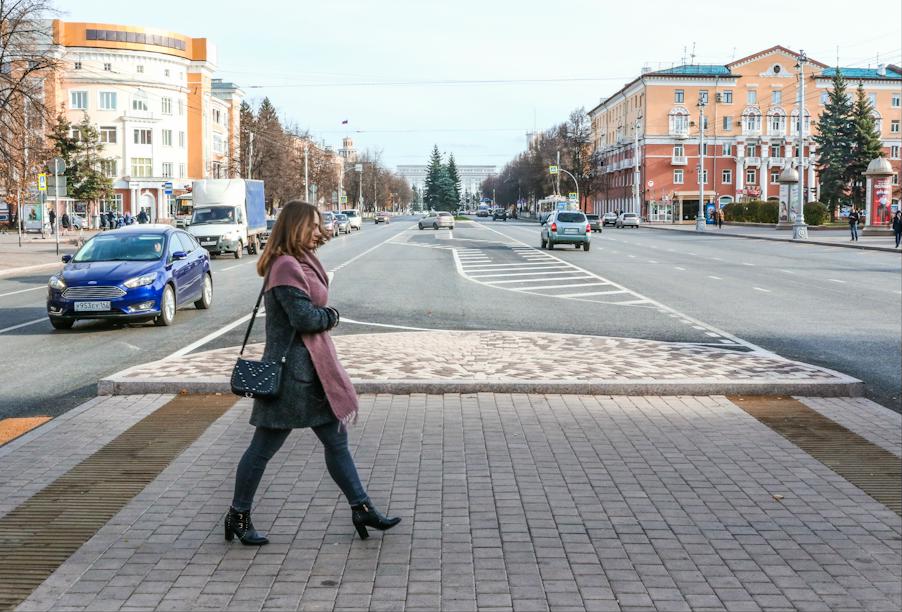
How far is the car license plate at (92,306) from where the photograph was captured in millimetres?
14227

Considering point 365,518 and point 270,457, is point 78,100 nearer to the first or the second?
point 270,457

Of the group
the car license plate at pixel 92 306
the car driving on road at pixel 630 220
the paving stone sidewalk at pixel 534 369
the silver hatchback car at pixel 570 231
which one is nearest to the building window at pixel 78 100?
→ the car driving on road at pixel 630 220

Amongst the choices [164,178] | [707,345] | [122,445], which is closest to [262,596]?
[122,445]

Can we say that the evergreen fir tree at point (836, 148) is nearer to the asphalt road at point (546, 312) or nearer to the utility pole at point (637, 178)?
the utility pole at point (637, 178)

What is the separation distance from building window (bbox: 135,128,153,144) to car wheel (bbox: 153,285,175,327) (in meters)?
83.8

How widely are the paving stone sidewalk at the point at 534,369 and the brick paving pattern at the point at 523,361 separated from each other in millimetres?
10

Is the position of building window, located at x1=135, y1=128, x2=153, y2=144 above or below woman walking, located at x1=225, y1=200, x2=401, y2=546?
above

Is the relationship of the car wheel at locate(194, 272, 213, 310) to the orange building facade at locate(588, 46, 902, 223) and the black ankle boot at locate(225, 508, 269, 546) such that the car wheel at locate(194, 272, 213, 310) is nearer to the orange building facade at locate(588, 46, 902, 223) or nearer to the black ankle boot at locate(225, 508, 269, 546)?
the black ankle boot at locate(225, 508, 269, 546)

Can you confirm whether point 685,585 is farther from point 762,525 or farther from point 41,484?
point 41,484

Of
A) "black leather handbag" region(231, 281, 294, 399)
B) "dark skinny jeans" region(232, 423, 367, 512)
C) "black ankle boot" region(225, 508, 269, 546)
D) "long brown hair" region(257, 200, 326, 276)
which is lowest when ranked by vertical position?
"black ankle boot" region(225, 508, 269, 546)

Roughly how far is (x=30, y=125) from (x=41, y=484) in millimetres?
39111

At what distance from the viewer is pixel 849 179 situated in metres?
84.7

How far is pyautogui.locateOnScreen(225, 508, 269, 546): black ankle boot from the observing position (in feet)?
15.9

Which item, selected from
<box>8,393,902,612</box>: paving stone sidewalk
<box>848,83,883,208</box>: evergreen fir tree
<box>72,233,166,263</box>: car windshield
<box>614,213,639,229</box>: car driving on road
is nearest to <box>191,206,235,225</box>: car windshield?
<box>72,233,166,263</box>: car windshield
